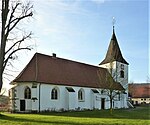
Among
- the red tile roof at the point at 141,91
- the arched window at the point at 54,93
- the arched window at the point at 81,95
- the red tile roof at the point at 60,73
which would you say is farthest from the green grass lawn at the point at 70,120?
the red tile roof at the point at 141,91

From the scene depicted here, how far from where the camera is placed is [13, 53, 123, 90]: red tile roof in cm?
3947

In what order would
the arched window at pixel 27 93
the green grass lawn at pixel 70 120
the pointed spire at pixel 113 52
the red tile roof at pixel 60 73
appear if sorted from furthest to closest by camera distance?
the pointed spire at pixel 113 52
the red tile roof at pixel 60 73
the arched window at pixel 27 93
the green grass lawn at pixel 70 120

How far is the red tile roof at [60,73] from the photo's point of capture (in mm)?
39469

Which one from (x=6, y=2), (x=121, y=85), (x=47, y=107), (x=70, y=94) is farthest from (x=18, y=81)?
(x=121, y=85)

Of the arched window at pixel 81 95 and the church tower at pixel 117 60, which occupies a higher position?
the church tower at pixel 117 60

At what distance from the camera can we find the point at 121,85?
5709 cm

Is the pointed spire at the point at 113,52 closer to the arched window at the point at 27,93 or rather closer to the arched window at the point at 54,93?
the arched window at the point at 54,93

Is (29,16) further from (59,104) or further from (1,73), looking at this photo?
(59,104)

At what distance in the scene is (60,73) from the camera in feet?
144

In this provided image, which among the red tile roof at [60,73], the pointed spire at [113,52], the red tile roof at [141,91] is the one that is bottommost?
the red tile roof at [141,91]

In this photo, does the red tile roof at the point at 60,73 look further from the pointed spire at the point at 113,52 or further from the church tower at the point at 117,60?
the pointed spire at the point at 113,52

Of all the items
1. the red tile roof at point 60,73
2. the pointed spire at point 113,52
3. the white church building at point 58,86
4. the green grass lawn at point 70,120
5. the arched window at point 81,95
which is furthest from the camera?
the pointed spire at point 113,52

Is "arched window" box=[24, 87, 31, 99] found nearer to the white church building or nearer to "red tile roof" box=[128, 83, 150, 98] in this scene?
the white church building

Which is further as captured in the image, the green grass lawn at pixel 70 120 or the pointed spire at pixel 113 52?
the pointed spire at pixel 113 52
